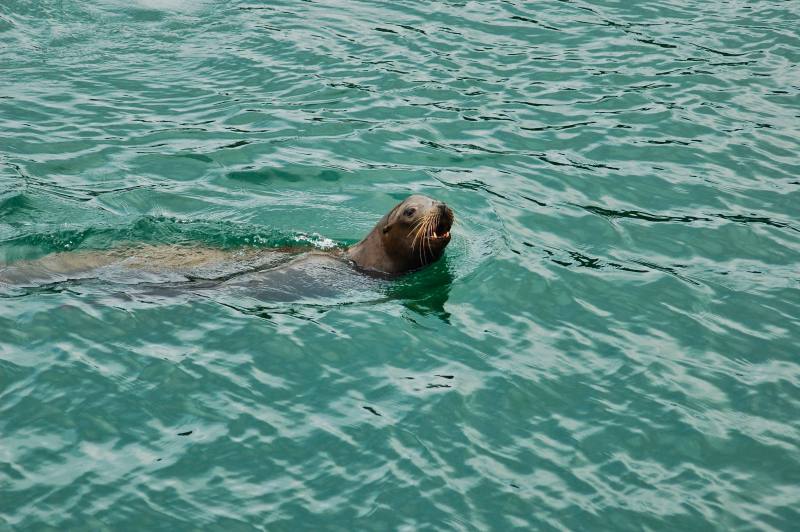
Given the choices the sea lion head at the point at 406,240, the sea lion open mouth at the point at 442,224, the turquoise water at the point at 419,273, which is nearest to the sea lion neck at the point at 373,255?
the sea lion head at the point at 406,240

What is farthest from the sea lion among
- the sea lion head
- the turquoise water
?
the turquoise water

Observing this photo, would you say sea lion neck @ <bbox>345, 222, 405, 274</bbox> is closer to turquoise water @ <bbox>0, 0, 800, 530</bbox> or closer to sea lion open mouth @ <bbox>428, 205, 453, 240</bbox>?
turquoise water @ <bbox>0, 0, 800, 530</bbox>

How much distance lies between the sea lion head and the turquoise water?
213 millimetres

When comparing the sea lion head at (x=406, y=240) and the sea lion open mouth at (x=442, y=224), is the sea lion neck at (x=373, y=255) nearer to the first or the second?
the sea lion head at (x=406, y=240)

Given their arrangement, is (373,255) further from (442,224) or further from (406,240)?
(442,224)

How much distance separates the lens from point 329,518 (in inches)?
262

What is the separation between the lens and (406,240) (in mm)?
10062

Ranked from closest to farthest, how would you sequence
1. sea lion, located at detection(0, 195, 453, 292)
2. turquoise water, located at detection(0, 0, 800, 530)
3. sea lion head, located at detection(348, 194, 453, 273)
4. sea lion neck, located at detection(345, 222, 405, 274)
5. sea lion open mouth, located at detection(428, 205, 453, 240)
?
turquoise water, located at detection(0, 0, 800, 530) < sea lion, located at detection(0, 195, 453, 292) < sea lion open mouth, located at detection(428, 205, 453, 240) < sea lion head, located at detection(348, 194, 453, 273) < sea lion neck, located at detection(345, 222, 405, 274)

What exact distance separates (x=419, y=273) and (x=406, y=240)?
→ 0.37 metres

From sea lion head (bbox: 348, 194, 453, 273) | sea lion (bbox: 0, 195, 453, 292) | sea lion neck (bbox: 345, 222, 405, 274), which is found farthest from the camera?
sea lion neck (bbox: 345, 222, 405, 274)

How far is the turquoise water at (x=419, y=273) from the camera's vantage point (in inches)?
279

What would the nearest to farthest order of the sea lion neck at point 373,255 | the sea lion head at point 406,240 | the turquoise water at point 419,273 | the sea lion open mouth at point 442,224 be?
the turquoise water at point 419,273 → the sea lion open mouth at point 442,224 → the sea lion head at point 406,240 → the sea lion neck at point 373,255

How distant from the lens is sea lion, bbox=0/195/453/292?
31.4 ft

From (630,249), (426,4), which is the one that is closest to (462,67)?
(426,4)
